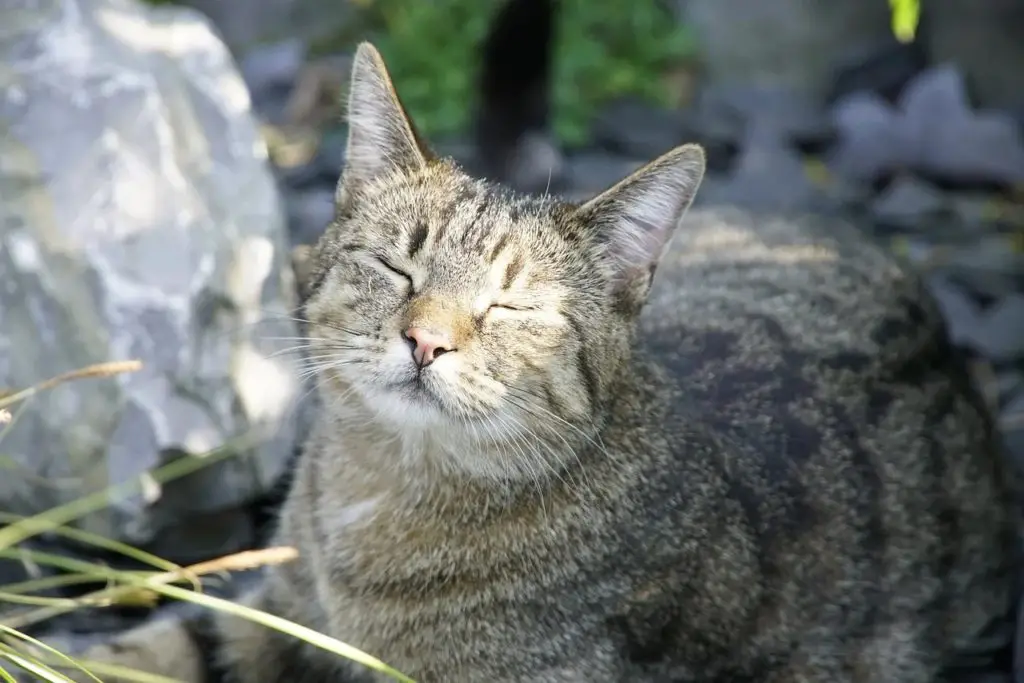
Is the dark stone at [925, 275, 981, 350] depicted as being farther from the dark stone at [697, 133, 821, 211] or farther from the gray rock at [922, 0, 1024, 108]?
the gray rock at [922, 0, 1024, 108]

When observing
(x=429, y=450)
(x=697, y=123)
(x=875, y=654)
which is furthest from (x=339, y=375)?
(x=697, y=123)

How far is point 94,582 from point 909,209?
3.07 meters

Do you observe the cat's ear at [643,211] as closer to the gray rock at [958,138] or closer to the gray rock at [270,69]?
the gray rock at [958,138]

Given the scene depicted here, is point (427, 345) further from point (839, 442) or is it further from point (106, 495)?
point (839, 442)

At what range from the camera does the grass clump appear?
2.15m

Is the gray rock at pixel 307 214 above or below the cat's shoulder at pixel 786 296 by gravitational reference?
below

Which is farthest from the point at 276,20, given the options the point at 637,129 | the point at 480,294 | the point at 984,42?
the point at 480,294

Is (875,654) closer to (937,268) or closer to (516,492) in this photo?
(516,492)

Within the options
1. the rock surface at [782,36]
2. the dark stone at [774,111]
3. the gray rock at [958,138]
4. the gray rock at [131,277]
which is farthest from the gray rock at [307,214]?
the gray rock at [958,138]

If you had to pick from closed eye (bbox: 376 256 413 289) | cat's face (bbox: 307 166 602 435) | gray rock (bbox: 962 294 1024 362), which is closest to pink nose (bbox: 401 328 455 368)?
cat's face (bbox: 307 166 602 435)

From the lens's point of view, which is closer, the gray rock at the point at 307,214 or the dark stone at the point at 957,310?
the dark stone at the point at 957,310

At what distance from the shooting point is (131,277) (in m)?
3.01

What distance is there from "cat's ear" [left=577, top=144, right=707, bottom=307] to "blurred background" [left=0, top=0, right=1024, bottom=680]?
1.93 feet

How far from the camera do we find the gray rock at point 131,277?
293cm
